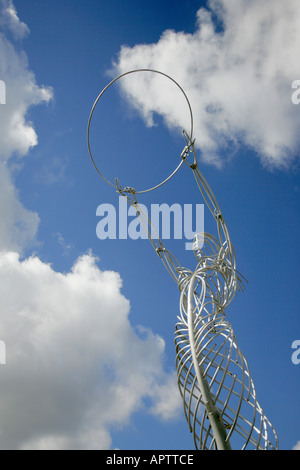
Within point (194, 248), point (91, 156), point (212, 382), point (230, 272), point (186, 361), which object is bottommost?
point (212, 382)

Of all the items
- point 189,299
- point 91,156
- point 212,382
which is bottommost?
point 212,382

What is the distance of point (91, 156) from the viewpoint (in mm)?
23094

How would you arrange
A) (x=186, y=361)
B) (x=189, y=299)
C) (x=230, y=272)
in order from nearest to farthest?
1. (x=186, y=361)
2. (x=189, y=299)
3. (x=230, y=272)

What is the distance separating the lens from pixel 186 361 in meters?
15.6
